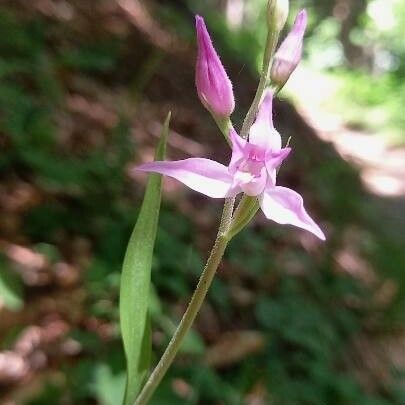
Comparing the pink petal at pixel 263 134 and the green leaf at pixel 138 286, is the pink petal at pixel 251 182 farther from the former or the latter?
the green leaf at pixel 138 286

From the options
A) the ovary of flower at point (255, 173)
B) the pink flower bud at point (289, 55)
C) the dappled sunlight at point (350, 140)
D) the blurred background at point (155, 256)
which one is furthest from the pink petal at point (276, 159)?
the dappled sunlight at point (350, 140)

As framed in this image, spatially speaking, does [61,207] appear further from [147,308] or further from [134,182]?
[147,308]

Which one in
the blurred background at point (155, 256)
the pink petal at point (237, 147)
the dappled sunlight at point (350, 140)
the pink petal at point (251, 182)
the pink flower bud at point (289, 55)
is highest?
the dappled sunlight at point (350, 140)

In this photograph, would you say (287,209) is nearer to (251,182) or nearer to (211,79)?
(251,182)

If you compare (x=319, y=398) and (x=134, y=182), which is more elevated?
(x=134, y=182)

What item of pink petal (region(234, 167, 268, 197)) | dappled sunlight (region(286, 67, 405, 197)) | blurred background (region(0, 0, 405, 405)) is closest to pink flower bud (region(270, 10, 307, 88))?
pink petal (region(234, 167, 268, 197))

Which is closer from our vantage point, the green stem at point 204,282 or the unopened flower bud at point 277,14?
the green stem at point 204,282

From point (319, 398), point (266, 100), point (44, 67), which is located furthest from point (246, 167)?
point (44, 67)

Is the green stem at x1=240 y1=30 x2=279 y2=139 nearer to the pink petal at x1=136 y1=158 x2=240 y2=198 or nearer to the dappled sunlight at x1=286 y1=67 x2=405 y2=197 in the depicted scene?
the pink petal at x1=136 y1=158 x2=240 y2=198
